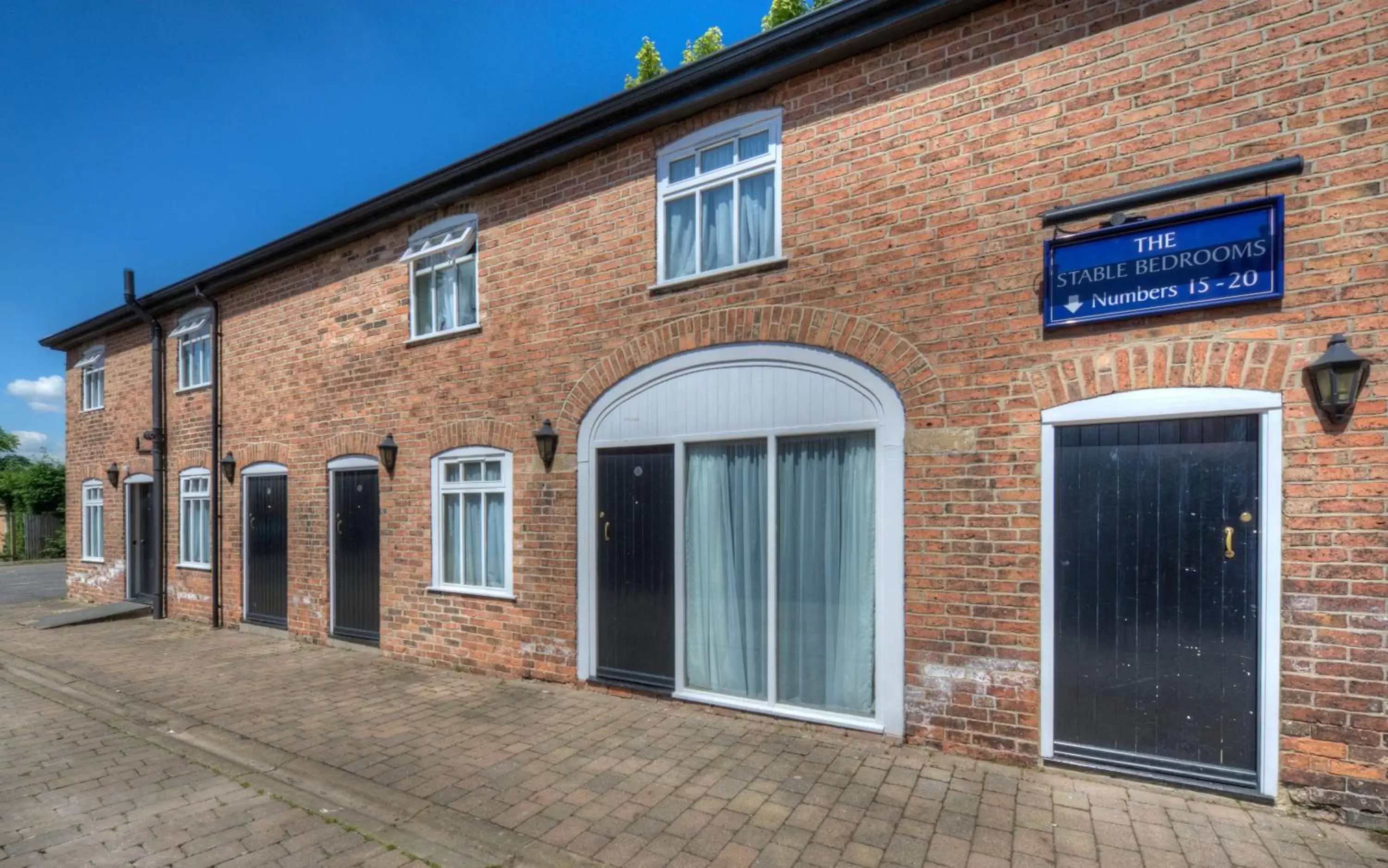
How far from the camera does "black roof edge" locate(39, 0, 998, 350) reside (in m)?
4.89

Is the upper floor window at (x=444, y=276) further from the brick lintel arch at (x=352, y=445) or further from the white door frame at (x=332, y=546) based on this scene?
the white door frame at (x=332, y=546)

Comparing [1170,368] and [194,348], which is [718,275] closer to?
[1170,368]

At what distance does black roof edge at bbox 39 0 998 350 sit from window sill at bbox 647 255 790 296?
148 cm

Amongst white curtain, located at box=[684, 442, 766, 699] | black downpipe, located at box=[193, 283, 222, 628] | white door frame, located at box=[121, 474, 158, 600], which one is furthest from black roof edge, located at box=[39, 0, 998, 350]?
white door frame, located at box=[121, 474, 158, 600]

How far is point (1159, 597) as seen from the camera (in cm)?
407

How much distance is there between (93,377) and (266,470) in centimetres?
719

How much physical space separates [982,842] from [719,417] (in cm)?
340

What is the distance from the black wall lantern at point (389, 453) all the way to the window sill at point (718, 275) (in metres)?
3.86

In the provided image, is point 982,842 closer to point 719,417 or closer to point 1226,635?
point 1226,635

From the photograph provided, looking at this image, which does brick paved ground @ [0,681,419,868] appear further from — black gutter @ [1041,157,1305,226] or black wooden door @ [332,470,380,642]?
black gutter @ [1041,157,1305,226]

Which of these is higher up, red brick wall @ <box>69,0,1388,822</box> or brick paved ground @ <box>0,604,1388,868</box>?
red brick wall @ <box>69,0,1388,822</box>

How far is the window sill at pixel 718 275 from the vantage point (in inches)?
213

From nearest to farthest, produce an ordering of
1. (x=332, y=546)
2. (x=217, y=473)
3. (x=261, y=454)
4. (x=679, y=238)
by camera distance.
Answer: (x=679, y=238) < (x=332, y=546) < (x=261, y=454) < (x=217, y=473)

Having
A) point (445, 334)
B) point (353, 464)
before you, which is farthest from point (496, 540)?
point (353, 464)
